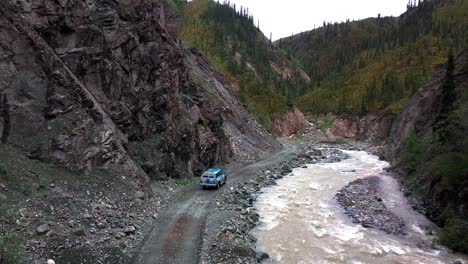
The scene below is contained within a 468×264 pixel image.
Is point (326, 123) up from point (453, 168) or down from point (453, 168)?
down

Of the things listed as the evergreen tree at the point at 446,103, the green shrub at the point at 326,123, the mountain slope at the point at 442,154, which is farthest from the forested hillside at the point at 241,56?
the evergreen tree at the point at 446,103

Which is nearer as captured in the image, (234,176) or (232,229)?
(232,229)

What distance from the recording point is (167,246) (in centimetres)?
2095

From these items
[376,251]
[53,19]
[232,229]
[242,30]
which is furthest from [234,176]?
[242,30]

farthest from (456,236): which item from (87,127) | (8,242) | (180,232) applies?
(87,127)

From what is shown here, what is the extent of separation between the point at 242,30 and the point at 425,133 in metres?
150

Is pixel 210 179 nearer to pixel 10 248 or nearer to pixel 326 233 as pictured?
pixel 326 233

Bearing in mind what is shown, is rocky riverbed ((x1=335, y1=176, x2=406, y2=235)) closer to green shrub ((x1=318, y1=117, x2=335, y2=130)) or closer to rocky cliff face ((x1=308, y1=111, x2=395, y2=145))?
rocky cliff face ((x1=308, y1=111, x2=395, y2=145))

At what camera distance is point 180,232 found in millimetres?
23281

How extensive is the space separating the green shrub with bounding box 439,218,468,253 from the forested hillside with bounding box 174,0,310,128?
223 feet

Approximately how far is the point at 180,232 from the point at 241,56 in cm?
13639

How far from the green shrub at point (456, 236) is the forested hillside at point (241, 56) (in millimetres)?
68025

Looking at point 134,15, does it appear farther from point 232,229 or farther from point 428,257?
point 428,257

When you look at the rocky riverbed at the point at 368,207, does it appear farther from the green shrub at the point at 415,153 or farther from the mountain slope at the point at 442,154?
the green shrub at the point at 415,153
